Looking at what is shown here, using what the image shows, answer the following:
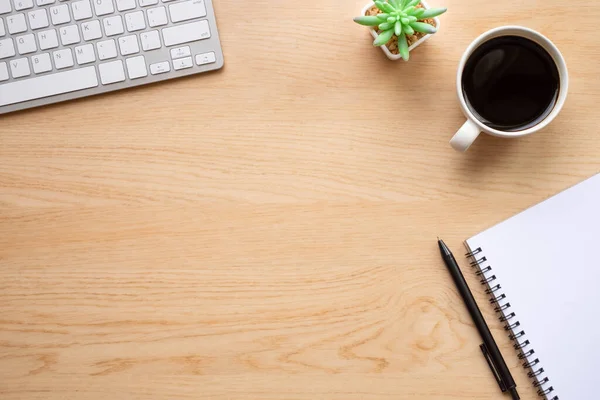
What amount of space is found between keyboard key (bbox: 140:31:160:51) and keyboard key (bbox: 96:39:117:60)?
37 millimetres

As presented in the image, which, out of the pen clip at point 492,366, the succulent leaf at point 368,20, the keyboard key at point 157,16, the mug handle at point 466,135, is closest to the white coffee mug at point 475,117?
the mug handle at point 466,135

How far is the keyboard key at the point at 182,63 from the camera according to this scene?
2.28 ft

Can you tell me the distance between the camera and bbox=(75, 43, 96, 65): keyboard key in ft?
2.28

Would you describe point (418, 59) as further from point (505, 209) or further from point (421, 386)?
point (421, 386)

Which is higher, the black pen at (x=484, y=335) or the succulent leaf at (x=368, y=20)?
the succulent leaf at (x=368, y=20)

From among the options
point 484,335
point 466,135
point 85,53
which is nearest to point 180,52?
point 85,53

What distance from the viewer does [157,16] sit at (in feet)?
2.26

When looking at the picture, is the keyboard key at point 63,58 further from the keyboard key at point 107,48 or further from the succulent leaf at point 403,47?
the succulent leaf at point 403,47

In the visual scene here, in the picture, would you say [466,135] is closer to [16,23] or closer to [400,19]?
[400,19]

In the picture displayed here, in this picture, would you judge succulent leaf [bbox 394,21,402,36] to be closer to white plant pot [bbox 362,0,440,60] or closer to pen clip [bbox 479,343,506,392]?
white plant pot [bbox 362,0,440,60]

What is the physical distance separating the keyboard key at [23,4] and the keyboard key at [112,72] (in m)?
0.11

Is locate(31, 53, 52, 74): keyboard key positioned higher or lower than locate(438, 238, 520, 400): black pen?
higher

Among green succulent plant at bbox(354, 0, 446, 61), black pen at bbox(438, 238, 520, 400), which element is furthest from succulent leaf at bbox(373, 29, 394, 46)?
black pen at bbox(438, 238, 520, 400)

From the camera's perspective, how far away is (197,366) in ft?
2.37
